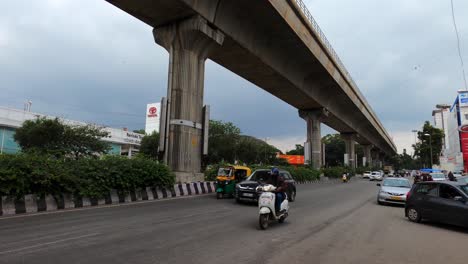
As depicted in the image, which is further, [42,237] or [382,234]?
[382,234]

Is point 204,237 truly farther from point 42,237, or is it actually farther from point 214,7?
point 214,7

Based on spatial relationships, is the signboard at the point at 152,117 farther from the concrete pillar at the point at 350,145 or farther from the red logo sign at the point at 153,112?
the concrete pillar at the point at 350,145

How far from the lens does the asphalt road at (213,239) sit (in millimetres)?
5926

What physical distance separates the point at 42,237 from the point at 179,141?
12826mm

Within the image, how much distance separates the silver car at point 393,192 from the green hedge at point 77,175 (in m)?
10.8

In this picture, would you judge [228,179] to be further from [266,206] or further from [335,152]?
[335,152]

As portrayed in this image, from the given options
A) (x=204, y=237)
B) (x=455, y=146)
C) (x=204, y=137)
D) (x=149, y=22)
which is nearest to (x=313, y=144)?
(x=204, y=137)

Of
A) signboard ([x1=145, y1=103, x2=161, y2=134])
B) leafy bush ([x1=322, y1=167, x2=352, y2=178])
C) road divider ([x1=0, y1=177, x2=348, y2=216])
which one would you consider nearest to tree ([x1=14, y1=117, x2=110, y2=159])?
road divider ([x1=0, y1=177, x2=348, y2=216])

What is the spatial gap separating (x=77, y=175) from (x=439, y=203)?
495 inches

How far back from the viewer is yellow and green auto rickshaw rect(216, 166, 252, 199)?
680 inches

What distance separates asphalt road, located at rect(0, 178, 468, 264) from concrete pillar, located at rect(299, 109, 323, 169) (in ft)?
114

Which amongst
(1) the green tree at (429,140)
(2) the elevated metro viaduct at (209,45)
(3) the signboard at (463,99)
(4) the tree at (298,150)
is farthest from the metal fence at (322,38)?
(4) the tree at (298,150)

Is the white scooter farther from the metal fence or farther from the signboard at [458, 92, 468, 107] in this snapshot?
the signboard at [458, 92, 468, 107]

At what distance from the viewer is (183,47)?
20.7 meters
